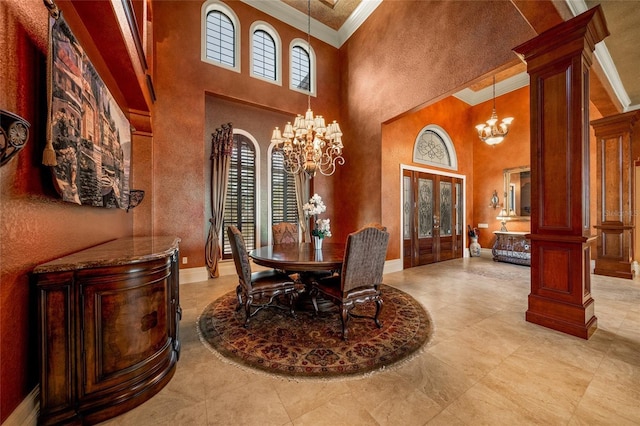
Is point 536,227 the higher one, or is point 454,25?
point 454,25

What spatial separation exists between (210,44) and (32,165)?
14.7 ft

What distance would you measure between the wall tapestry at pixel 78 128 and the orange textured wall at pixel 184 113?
68.9 inches

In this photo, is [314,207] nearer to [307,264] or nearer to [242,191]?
[307,264]

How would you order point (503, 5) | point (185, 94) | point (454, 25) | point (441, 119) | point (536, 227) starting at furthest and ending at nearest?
point (441, 119), point (185, 94), point (454, 25), point (503, 5), point (536, 227)

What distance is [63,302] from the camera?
130 cm

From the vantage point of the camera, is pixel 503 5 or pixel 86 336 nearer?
pixel 86 336

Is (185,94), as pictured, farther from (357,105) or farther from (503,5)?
(503,5)

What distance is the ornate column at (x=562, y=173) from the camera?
2.34 metres

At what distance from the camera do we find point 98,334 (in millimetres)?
1394

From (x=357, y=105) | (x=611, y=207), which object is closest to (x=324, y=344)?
(x=357, y=105)

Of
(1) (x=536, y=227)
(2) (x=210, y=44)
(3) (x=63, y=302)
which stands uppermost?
(2) (x=210, y=44)

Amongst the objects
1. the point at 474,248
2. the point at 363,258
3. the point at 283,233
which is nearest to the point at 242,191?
the point at 283,233

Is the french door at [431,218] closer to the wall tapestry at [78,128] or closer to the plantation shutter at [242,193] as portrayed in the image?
the plantation shutter at [242,193]

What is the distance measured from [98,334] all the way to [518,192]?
7.86m
